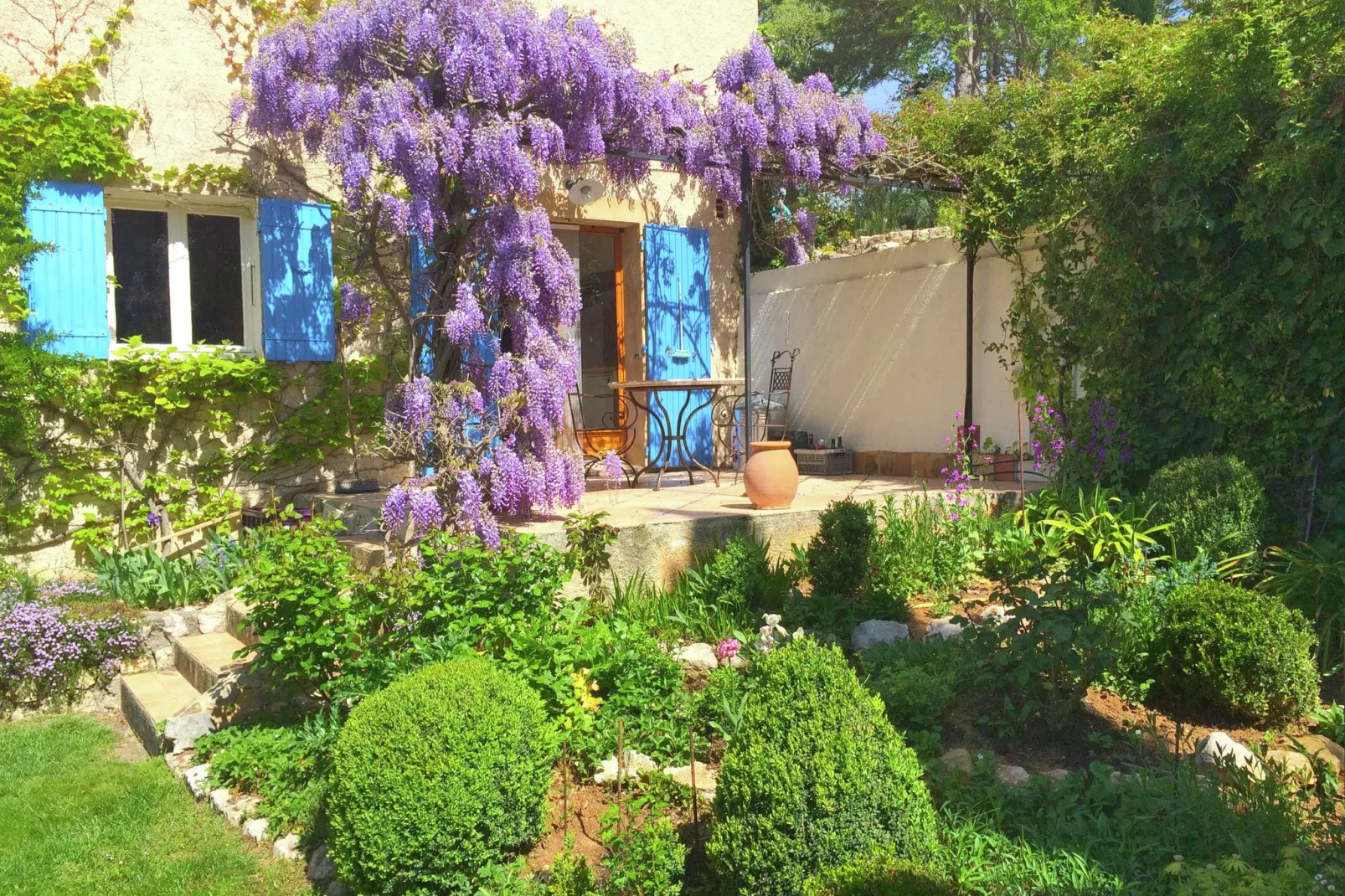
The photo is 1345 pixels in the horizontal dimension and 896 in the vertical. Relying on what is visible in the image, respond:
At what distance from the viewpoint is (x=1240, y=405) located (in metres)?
4.96

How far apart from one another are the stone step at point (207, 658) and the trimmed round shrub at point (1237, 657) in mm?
3738

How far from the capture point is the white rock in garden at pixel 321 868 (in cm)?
304

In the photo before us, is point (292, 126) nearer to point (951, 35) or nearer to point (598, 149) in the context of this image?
point (598, 149)

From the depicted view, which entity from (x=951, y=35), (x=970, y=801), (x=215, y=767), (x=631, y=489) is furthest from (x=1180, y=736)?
(x=951, y=35)

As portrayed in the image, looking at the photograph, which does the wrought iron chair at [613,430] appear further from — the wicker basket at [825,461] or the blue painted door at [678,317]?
the wicker basket at [825,461]

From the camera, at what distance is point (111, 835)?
3.38 metres

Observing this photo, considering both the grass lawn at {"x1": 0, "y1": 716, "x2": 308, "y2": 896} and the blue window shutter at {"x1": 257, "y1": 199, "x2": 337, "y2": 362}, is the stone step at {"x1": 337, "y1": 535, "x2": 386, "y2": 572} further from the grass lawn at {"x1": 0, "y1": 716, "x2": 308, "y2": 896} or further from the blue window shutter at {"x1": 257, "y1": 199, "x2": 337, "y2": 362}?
the blue window shutter at {"x1": 257, "y1": 199, "x2": 337, "y2": 362}

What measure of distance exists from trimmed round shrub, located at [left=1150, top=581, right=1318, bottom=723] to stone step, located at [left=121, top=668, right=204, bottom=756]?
12.9 feet

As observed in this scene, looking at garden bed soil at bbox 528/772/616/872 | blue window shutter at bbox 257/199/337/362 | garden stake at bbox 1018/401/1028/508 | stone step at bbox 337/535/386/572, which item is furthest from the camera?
blue window shutter at bbox 257/199/337/362

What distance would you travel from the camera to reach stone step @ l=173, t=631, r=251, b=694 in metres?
4.46

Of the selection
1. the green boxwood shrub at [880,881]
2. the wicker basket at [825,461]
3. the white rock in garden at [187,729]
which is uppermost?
the wicker basket at [825,461]

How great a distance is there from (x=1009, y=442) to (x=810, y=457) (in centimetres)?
175

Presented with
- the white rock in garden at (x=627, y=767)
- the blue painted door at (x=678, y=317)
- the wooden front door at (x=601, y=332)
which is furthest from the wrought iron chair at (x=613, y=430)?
the white rock in garden at (x=627, y=767)

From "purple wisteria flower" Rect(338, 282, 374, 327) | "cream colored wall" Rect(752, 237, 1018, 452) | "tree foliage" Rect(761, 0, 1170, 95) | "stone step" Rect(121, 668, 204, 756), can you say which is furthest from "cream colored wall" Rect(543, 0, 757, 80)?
"tree foliage" Rect(761, 0, 1170, 95)
